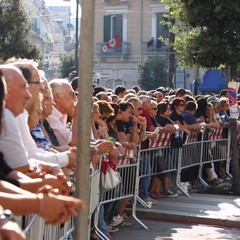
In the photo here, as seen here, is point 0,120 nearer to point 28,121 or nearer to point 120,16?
point 28,121

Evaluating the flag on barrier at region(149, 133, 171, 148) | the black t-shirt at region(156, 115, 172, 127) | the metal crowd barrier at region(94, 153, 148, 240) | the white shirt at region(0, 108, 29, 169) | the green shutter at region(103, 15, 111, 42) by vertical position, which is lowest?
the metal crowd barrier at region(94, 153, 148, 240)

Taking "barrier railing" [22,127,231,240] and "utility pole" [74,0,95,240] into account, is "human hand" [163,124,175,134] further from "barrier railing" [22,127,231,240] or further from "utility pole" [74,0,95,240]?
"utility pole" [74,0,95,240]

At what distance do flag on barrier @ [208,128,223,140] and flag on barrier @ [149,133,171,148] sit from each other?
2308 mm

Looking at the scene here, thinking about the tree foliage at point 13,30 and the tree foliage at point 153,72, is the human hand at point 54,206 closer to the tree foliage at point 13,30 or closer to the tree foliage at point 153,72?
the tree foliage at point 13,30

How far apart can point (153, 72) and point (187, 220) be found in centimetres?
3734

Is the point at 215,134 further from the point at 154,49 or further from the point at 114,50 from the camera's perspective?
the point at 114,50

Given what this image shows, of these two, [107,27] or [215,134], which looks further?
[107,27]

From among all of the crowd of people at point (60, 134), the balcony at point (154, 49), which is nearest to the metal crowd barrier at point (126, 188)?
the crowd of people at point (60, 134)

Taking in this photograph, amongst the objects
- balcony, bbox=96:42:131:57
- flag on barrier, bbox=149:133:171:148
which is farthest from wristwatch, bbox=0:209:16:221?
balcony, bbox=96:42:131:57

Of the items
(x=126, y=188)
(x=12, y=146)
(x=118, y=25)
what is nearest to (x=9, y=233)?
(x=12, y=146)

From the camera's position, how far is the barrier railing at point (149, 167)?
649 cm

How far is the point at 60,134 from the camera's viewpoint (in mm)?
7578

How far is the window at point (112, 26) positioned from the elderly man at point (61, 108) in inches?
1659

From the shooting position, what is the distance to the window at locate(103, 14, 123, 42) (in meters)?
49.8
